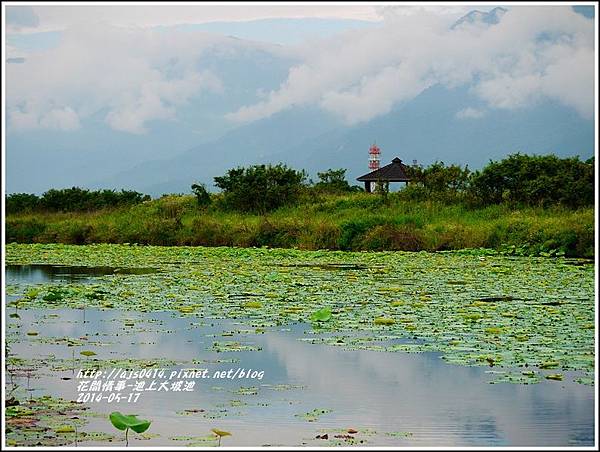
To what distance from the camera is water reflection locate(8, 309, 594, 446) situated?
6.43 meters

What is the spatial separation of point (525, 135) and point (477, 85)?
11337 mm

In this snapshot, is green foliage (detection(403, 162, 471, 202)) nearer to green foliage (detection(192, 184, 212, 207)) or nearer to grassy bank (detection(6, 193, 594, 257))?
grassy bank (detection(6, 193, 594, 257))

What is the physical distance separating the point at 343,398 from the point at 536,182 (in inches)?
728

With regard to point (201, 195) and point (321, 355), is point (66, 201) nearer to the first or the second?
point (201, 195)

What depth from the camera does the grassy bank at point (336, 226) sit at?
21656 millimetres

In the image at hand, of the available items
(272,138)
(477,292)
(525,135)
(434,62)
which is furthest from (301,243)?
(272,138)

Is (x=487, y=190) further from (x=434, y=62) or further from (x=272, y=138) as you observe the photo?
(x=272, y=138)

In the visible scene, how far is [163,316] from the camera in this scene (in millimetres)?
11531

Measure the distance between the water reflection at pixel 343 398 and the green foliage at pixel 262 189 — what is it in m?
19.0

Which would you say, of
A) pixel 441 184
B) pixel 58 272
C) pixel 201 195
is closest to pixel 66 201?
pixel 201 195

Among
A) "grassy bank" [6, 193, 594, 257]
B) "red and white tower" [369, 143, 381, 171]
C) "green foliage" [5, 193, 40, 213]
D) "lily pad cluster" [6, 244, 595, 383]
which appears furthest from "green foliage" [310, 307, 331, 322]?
"red and white tower" [369, 143, 381, 171]

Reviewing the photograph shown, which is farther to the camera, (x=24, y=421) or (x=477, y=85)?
(x=477, y=85)

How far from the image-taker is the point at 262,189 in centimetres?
2911

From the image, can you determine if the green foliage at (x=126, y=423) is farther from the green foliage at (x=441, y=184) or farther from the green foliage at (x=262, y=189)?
the green foliage at (x=262, y=189)
